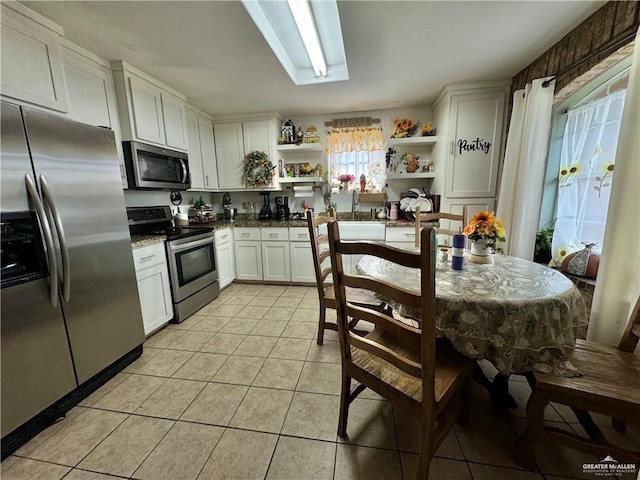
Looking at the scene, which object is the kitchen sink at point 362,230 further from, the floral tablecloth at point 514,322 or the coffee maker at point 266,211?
the floral tablecloth at point 514,322

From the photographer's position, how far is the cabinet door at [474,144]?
2.66m

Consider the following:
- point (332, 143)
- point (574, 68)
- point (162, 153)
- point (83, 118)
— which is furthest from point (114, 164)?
point (574, 68)

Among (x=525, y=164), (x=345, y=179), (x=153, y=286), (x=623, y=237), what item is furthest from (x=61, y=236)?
(x=525, y=164)

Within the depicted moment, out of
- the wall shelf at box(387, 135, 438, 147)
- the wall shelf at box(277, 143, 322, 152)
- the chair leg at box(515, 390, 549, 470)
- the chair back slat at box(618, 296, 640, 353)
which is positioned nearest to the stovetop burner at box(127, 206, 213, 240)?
the wall shelf at box(277, 143, 322, 152)

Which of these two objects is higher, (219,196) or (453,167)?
(453,167)

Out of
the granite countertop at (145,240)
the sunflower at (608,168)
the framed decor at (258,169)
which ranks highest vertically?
the framed decor at (258,169)

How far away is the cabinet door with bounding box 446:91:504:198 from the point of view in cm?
266

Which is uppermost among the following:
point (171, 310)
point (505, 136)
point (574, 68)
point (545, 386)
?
point (574, 68)

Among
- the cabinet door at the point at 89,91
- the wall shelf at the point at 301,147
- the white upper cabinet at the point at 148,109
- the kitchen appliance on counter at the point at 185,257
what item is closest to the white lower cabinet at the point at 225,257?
the kitchen appliance on counter at the point at 185,257

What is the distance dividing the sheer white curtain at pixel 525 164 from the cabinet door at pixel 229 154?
10.5ft

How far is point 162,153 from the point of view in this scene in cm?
250

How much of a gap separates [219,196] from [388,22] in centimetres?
318

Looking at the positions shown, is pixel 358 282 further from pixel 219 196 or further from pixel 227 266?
pixel 219 196

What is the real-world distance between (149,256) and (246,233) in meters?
1.36
